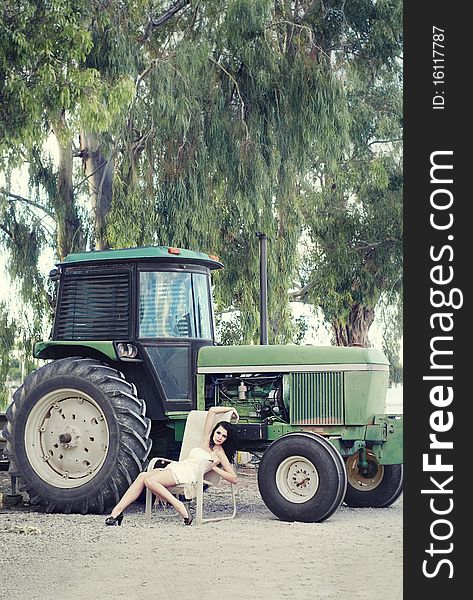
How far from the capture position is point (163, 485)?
292 inches

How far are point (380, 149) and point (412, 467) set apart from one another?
12645 millimetres

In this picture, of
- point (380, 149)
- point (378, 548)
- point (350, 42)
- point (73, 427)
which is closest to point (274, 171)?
point (350, 42)

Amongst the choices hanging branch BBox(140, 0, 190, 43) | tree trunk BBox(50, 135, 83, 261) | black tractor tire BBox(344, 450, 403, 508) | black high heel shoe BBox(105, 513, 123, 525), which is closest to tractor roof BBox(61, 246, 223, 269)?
black tractor tire BBox(344, 450, 403, 508)

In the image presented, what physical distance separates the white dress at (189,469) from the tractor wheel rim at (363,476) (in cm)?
137

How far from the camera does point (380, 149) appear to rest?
17.7m

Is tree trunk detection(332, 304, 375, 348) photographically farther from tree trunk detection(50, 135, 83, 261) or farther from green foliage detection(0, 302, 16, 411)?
green foliage detection(0, 302, 16, 411)

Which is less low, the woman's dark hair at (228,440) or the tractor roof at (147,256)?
the tractor roof at (147,256)

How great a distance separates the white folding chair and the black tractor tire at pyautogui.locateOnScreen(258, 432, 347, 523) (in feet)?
0.94

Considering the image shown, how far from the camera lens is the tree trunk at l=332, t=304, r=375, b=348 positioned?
17.9 meters

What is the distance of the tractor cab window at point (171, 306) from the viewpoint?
8406 millimetres

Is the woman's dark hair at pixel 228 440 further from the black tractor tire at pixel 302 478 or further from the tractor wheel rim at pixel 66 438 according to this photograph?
the tractor wheel rim at pixel 66 438

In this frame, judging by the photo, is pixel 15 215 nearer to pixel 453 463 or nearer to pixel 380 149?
pixel 380 149

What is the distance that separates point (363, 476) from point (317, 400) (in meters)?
0.80

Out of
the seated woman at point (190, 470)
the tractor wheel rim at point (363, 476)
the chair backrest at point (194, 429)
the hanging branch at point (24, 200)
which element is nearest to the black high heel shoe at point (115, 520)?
the seated woman at point (190, 470)
